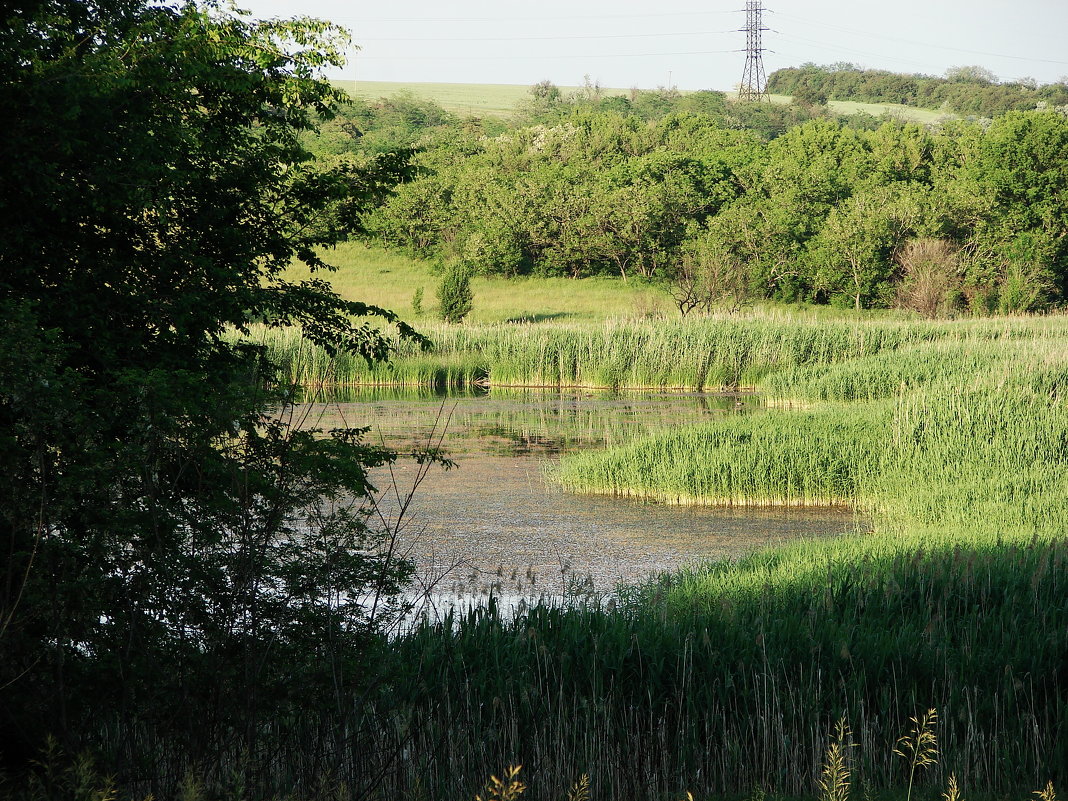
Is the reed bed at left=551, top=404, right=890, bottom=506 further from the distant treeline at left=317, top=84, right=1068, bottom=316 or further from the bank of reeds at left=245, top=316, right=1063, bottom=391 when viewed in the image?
the distant treeline at left=317, top=84, right=1068, bottom=316

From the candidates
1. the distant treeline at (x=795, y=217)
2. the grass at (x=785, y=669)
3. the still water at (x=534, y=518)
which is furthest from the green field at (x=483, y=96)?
the grass at (x=785, y=669)

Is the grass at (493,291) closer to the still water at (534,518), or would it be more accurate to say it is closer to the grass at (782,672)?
the still water at (534,518)

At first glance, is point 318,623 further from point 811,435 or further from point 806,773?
point 811,435

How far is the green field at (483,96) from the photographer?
3922 inches

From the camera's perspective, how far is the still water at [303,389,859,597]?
842cm

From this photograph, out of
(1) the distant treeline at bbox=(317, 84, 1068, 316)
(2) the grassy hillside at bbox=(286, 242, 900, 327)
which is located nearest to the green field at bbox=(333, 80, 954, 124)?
(1) the distant treeline at bbox=(317, 84, 1068, 316)

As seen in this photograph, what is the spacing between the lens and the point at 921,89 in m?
111

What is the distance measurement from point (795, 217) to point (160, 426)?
45.2 m

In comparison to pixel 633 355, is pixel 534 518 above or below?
above

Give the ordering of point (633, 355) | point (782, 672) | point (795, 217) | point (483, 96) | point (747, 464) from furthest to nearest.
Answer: point (483, 96) < point (795, 217) < point (633, 355) < point (747, 464) < point (782, 672)

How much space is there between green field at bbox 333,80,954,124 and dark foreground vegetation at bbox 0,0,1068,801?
291 feet

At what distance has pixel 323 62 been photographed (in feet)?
23.4

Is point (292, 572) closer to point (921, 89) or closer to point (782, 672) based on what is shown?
point (782, 672)

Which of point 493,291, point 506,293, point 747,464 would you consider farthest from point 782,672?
point 493,291
